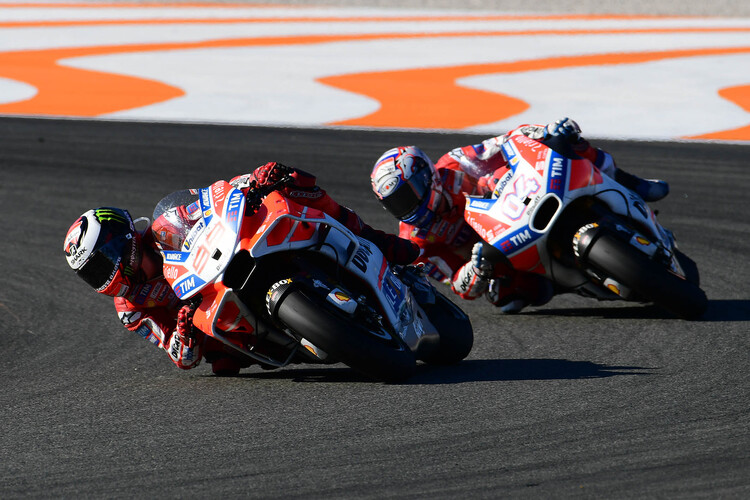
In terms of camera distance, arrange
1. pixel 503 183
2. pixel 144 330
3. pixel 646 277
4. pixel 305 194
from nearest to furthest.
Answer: pixel 305 194 < pixel 144 330 < pixel 646 277 < pixel 503 183

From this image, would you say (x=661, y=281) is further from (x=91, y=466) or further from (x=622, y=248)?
(x=91, y=466)

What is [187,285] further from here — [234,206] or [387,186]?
[387,186]

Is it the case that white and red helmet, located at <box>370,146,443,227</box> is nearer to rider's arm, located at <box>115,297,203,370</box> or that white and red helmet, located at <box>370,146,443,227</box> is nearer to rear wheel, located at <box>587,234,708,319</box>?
rear wheel, located at <box>587,234,708,319</box>

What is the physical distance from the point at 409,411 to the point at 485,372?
999mm

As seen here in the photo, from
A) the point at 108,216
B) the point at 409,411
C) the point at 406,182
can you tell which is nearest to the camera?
the point at 409,411

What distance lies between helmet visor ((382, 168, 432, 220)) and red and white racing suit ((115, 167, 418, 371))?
3.15 feet

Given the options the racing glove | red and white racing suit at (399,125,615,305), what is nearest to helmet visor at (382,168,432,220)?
red and white racing suit at (399,125,615,305)

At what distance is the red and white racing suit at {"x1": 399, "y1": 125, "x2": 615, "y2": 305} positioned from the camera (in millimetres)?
8328

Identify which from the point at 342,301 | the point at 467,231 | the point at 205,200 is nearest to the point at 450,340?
the point at 342,301

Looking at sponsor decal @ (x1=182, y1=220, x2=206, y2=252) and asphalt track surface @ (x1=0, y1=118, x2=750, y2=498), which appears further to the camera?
sponsor decal @ (x1=182, y1=220, x2=206, y2=252)

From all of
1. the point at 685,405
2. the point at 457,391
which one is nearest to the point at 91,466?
the point at 457,391

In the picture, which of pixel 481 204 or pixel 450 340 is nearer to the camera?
pixel 450 340

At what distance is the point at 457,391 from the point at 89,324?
3.43m

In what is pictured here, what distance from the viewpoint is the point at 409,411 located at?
18.5 feet
